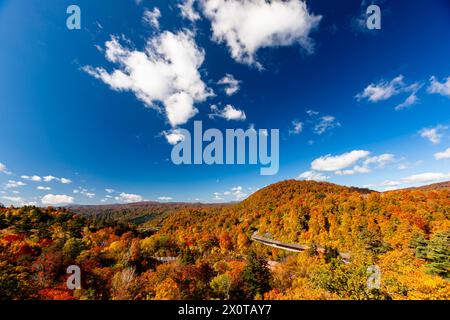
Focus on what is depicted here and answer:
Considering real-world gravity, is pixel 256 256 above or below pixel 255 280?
below

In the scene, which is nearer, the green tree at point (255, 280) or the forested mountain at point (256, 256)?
the forested mountain at point (256, 256)

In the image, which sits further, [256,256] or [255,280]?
[256,256]

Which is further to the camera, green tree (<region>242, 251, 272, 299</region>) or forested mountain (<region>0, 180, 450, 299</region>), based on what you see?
green tree (<region>242, 251, 272, 299</region>)

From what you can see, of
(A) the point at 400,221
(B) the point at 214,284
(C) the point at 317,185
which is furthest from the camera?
(C) the point at 317,185
